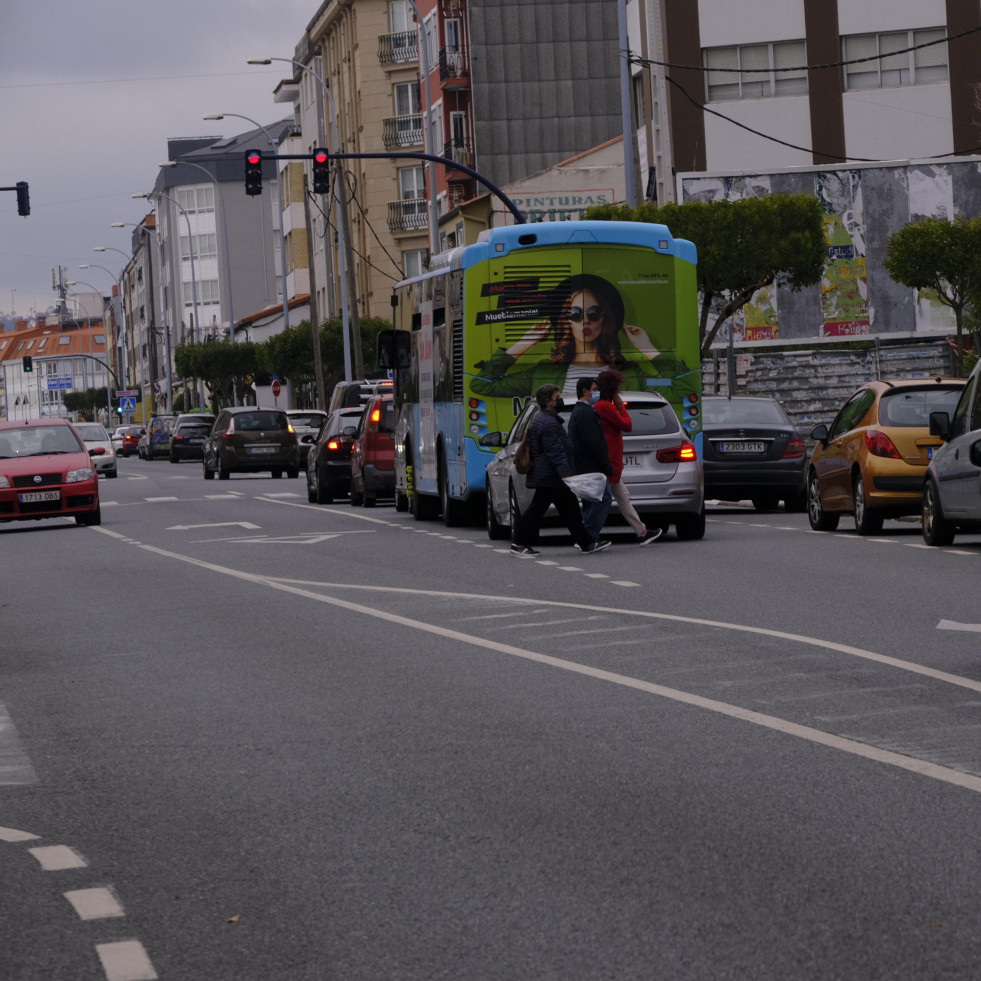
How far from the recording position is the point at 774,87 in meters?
57.0

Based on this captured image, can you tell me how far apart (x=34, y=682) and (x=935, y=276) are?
28843mm

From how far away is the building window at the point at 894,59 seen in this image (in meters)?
57.1

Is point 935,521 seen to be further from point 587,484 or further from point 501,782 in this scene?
point 501,782

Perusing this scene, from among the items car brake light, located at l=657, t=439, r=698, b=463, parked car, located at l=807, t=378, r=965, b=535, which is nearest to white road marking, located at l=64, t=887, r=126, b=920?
parked car, located at l=807, t=378, r=965, b=535

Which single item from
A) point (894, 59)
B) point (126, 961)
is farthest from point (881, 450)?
point (894, 59)

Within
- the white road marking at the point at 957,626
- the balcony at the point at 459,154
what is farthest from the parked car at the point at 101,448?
the white road marking at the point at 957,626

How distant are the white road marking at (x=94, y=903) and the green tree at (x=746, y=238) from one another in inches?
1469

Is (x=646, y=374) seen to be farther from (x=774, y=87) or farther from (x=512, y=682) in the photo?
(x=774, y=87)

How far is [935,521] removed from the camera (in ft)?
63.7

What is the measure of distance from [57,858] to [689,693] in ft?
13.7

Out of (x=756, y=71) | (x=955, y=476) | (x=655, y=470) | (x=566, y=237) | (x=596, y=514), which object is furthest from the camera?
(x=756, y=71)

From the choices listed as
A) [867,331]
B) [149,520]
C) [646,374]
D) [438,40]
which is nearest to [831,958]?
[646,374]

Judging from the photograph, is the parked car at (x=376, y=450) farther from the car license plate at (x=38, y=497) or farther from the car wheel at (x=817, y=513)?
the car wheel at (x=817, y=513)

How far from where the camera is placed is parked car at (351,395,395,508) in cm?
3225
